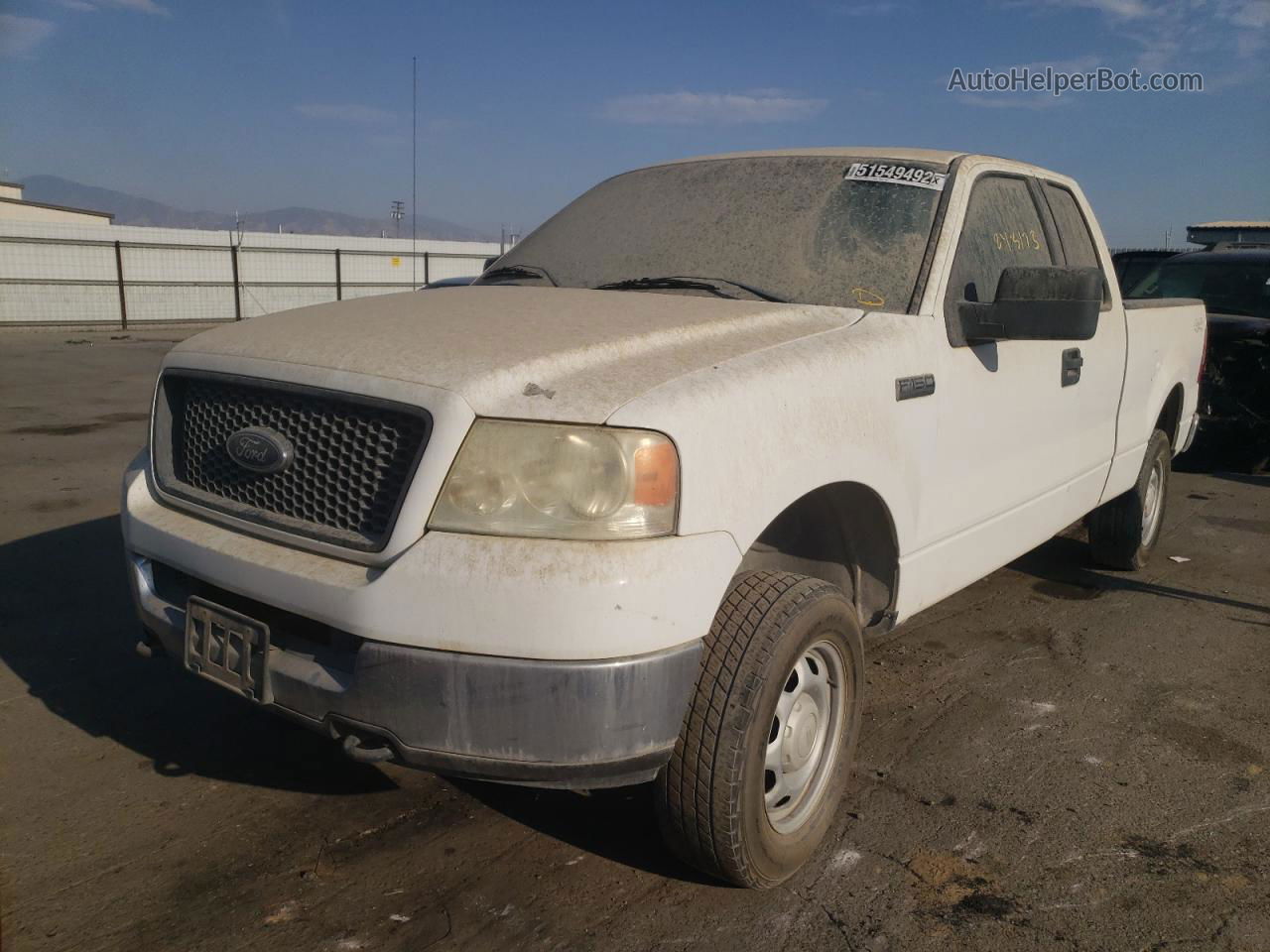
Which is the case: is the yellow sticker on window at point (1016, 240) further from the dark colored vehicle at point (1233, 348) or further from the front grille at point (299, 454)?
the dark colored vehicle at point (1233, 348)

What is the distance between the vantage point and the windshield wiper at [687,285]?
324cm

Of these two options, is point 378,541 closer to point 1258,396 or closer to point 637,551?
point 637,551

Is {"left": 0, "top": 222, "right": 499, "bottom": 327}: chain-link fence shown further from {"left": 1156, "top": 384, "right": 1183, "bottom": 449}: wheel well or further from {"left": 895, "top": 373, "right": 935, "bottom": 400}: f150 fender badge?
{"left": 895, "top": 373, "right": 935, "bottom": 400}: f150 fender badge

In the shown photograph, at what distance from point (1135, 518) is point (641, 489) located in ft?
13.5

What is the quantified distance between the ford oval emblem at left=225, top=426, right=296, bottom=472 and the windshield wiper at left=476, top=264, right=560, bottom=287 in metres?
1.45

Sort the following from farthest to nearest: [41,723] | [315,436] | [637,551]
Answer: [41,723], [315,436], [637,551]

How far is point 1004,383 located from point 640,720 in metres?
1.99

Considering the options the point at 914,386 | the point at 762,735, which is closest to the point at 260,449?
the point at 762,735

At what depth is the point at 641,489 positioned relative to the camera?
2156 mm

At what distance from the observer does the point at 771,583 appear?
98.8 inches

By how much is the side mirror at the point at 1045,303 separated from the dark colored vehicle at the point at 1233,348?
5933mm

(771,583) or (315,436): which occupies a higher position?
(315,436)

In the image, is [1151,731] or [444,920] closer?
[444,920]

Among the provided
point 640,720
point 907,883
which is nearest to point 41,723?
point 640,720
